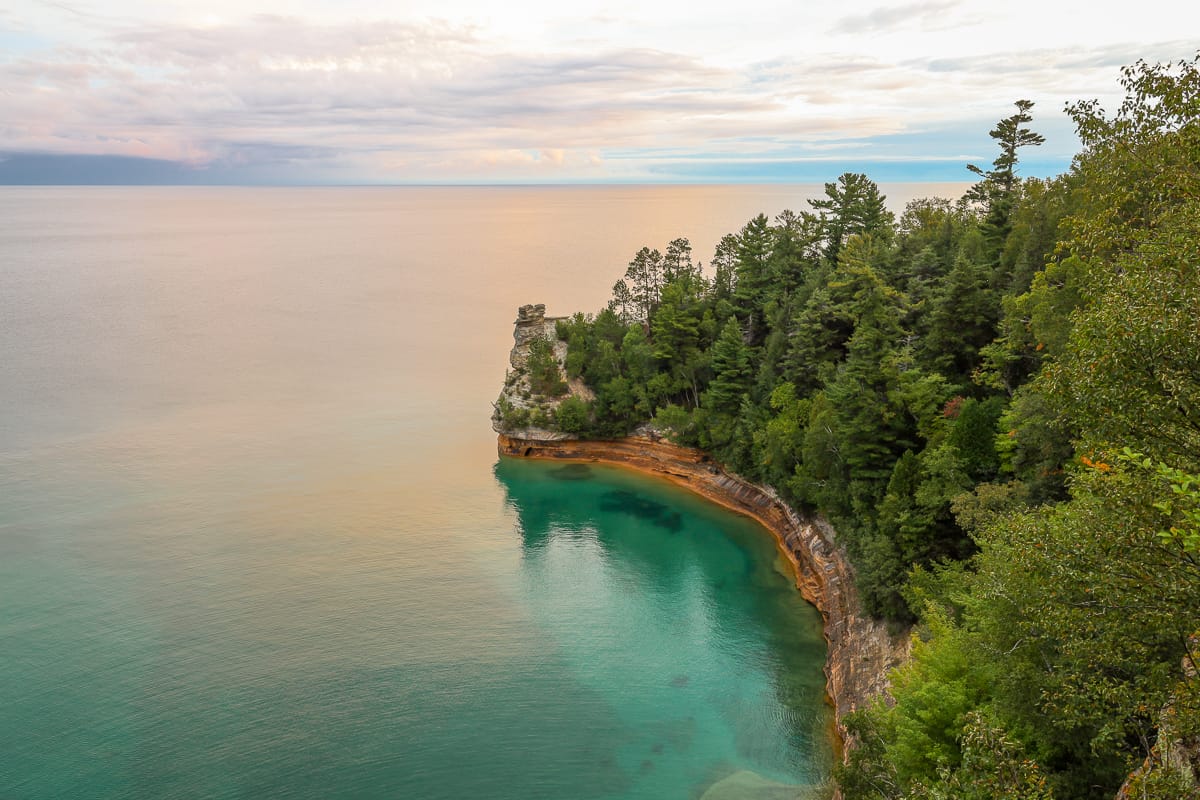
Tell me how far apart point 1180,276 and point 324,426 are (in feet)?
202

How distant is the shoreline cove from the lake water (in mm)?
1210

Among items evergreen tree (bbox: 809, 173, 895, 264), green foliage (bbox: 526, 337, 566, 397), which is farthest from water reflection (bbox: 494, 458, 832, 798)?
evergreen tree (bbox: 809, 173, 895, 264)

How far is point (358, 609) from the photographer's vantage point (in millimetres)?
36188

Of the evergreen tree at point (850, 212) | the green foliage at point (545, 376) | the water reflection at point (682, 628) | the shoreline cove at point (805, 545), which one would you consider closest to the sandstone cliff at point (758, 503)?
the shoreline cove at point (805, 545)

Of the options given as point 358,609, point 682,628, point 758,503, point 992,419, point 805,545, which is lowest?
point 682,628

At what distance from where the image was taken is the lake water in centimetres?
2656

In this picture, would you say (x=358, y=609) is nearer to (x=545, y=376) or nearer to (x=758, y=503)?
(x=758, y=503)

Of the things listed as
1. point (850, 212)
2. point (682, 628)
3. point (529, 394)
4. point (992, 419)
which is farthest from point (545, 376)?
point (992, 419)

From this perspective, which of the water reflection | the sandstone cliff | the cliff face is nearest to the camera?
the water reflection

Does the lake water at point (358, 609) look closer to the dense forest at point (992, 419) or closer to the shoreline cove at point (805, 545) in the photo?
the shoreline cove at point (805, 545)

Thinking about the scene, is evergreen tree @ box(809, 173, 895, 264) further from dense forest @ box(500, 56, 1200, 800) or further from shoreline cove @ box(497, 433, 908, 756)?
shoreline cove @ box(497, 433, 908, 756)

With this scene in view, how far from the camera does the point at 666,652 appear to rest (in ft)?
110

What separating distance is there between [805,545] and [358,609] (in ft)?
79.3

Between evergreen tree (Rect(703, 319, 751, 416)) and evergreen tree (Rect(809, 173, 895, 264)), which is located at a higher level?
evergreen tree (Rect(809, 173, 895, 264))
